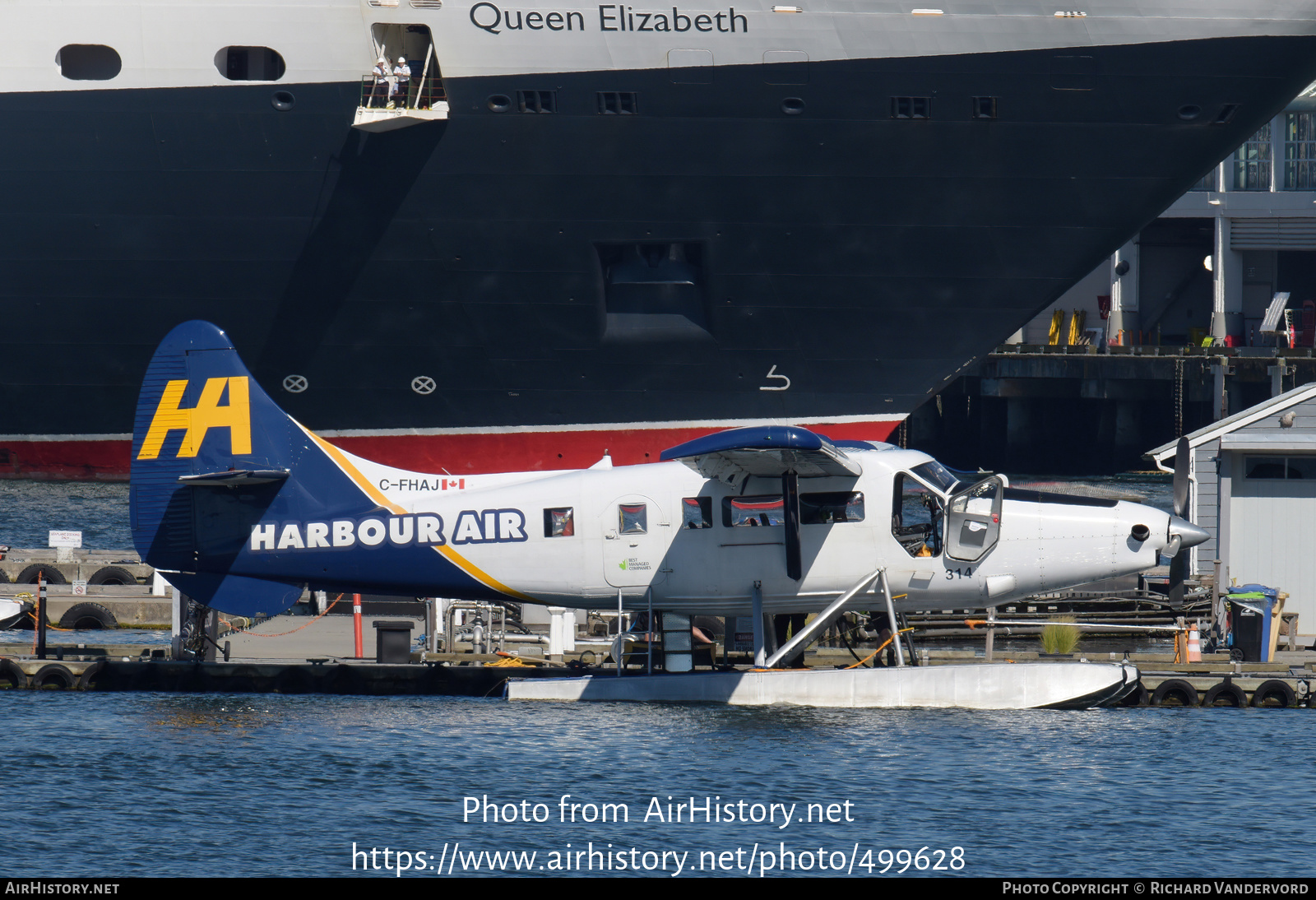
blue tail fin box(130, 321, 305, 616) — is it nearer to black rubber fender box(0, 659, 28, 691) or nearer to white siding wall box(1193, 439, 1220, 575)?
black rubber fender box(0, 659, 28, 691)

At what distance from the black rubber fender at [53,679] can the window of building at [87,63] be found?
16531 mm

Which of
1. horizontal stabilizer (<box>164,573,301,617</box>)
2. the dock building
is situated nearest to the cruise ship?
horizontal stabilizer (<box>164,573,301,617</box>)

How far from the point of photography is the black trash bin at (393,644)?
21.2 m

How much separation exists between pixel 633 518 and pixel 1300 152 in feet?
200

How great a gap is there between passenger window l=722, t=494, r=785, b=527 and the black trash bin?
5048 mm

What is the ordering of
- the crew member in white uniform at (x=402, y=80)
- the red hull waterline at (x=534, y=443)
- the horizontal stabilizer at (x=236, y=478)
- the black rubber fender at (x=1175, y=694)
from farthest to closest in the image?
1. the red hull waterline at (x=534, y=443)
2. the crew member in white uniform at (x=402, y=80)
3. the black rubber fender at (x=1175, y=694)
4. the horizontal stabilizer at (x=236, y=478)

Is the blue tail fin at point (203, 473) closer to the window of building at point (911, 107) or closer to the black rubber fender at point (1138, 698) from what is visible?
the black rubber fender at point (1138, 698)

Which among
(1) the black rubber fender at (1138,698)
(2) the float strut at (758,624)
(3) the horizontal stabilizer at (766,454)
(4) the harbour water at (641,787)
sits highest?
(3) the horizontal stabilizer at (766,454)

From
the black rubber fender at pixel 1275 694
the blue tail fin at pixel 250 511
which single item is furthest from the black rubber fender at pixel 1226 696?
the blue tail fin at pixel 250 511

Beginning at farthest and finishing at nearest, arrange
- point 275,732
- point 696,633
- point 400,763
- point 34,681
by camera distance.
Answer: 1. point 696,633
2. point 34,681
3. point 275,732
4. point 400,763

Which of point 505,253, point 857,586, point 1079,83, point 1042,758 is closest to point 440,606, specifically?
point 857,586

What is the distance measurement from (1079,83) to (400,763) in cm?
2201

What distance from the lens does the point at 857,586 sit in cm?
1889

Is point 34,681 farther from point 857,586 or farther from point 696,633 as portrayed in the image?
point 857,586
